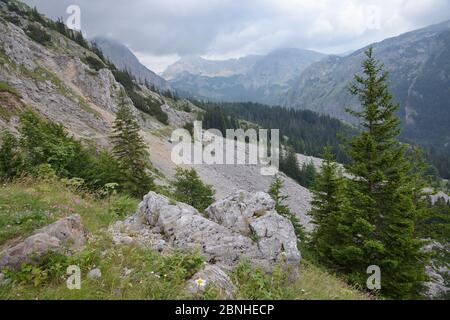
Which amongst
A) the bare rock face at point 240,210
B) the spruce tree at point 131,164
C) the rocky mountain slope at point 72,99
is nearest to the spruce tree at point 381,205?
the bare rock face at point 240,210

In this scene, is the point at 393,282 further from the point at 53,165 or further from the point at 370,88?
the point at 53,165

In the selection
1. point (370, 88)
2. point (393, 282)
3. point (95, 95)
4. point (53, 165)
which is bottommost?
point (393, 282)

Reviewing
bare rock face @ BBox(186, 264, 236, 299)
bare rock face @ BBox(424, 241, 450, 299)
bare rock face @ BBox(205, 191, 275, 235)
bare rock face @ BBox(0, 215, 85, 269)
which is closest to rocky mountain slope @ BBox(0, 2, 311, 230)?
bare rock face @ BBox(424, 241, 450, 299)

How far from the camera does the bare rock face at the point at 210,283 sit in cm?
513

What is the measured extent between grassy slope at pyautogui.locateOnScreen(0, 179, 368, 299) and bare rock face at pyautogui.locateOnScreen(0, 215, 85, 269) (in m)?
0.22

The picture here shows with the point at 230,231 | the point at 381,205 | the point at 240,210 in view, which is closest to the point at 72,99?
the point at 240,210

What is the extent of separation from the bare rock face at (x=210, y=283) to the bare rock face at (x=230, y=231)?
1.22 metres

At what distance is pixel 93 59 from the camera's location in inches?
2613

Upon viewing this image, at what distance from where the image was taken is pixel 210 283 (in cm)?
530

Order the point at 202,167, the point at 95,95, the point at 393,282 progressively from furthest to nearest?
1. the point at 95,95
2. the point at 202,167
3. the point at 393,282

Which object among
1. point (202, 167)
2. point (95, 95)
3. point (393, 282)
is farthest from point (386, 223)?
point (95, 95)

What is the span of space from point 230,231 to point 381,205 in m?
8.83

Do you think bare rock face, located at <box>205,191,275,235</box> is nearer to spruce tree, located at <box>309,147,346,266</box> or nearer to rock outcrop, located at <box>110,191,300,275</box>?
rock outcrop, located at <box>110,191,300,275</box>
